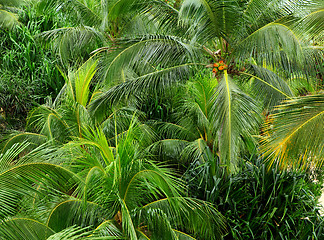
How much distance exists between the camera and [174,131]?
8.57m

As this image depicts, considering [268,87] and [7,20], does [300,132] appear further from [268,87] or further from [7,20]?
[7,20]

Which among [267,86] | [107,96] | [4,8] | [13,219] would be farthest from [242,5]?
[4,8]

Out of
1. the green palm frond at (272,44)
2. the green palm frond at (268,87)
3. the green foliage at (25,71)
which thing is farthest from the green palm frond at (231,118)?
the green foliage at (25,71)

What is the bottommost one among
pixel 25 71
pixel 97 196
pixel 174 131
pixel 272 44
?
pixel 174 131

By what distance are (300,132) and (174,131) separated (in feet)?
13.5

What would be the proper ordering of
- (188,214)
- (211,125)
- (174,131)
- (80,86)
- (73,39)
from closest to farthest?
(188,214)
(211,125)
(80,86)
(174,131)
(73,39)

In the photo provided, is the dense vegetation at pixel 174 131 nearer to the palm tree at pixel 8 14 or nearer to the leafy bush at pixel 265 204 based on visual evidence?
the leafy bush at pixel 265 204

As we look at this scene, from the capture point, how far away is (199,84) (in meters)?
8.00

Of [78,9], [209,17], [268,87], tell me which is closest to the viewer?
[209,17]

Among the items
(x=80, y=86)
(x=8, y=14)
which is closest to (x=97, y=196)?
(x=80, y=86)

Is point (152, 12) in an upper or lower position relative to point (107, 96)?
upper

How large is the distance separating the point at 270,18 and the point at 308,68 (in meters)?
1.19

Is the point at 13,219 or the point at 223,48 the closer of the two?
the point at 13,219

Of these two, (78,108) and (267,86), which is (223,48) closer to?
(267,86)
